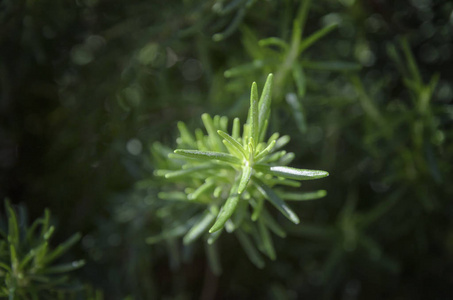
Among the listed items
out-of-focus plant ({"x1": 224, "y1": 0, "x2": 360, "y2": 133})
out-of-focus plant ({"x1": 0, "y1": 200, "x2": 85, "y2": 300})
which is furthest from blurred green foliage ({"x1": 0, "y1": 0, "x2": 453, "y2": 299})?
out-of-focus plant ({"x1": 0, "y1": 200, "x2": 85, "y2": 300})

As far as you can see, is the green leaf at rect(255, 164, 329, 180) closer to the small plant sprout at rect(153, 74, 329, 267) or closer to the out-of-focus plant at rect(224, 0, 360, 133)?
the small plant sprout at rect(153, 74, 329, 267)

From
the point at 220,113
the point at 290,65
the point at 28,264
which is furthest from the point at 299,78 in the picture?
the point at 28,264

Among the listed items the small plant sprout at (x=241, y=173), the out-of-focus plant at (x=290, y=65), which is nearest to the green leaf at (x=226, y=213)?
the small plant sprout at (x=241, y=173)

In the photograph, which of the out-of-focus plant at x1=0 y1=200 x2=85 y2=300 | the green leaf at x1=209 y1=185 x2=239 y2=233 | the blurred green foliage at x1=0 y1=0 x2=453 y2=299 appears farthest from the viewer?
the blurred green foliage at x1=0 y1=0 x2=453 y2=299

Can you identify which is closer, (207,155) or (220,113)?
(207,155)

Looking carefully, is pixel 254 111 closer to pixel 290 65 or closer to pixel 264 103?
pixel 264 103

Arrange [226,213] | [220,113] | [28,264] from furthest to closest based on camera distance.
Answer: [220,113]
[28,264]
[226,213]

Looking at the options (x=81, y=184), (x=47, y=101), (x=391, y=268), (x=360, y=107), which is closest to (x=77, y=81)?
(x=47, y=101)
